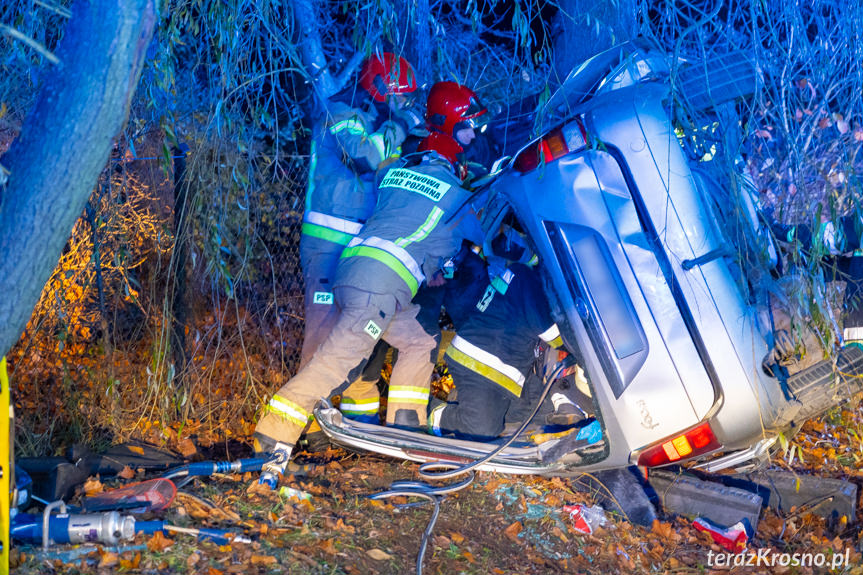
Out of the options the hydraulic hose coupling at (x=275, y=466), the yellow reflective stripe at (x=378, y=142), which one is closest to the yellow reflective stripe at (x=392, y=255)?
the yellow reflective stripe at (x=378, y=142)

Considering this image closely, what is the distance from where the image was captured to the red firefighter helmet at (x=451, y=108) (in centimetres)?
455

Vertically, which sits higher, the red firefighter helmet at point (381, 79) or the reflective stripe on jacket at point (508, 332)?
the red firefighter helmet at point (381, 79)

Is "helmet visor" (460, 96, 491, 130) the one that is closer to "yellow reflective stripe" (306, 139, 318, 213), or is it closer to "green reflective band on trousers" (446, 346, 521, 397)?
"yellow reflective stripe" (306, 139, 318, 213)

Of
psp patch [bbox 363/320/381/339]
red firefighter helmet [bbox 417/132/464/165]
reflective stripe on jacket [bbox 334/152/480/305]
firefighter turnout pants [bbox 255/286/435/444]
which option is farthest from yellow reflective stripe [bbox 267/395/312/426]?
red firefighter helmet [bbox 417/132/464/165]

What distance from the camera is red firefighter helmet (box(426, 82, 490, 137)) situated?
4.55 m

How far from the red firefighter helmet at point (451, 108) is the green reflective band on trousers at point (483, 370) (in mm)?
1423

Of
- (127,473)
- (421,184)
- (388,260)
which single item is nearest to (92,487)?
(127,473)

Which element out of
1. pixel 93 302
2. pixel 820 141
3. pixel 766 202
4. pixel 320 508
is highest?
pixel 820 141

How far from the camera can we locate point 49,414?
4.79m

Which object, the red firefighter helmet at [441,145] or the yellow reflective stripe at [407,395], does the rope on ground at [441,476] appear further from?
the red firefighter helmet at [441,145]

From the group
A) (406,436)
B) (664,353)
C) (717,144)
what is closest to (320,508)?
(406,436)

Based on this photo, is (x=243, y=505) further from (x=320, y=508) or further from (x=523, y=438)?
(x=523, y=438)

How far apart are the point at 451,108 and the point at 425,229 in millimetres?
836

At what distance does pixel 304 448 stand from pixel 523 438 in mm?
1446
